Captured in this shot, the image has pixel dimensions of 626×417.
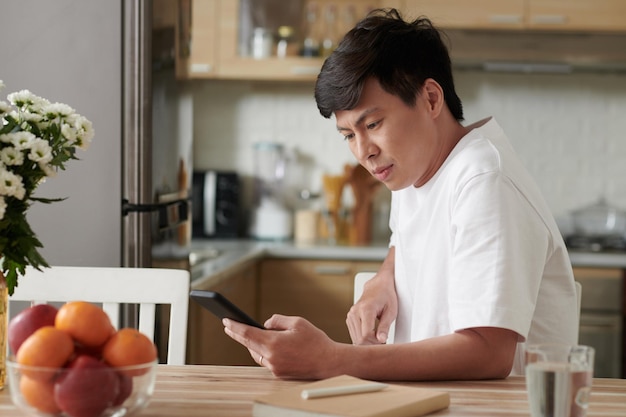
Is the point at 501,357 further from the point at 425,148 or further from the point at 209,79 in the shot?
the point at 209,79

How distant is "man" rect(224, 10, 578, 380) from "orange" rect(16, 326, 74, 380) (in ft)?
1.14

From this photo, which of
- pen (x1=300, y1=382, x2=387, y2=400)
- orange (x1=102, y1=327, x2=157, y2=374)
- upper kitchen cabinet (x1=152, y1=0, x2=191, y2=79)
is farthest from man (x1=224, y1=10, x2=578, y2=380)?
upper kitchen cabinet (x1=152, y1=0, x2=191, y2=79)

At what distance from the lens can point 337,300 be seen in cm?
406

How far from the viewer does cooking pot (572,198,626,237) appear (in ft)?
14.2

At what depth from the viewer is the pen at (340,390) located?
1.20 metres

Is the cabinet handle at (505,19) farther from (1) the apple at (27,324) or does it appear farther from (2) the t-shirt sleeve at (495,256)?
(1) the apple at (27,324)

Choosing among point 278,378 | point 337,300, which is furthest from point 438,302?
point 337,300

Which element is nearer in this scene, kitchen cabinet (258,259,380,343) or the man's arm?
the man's arm

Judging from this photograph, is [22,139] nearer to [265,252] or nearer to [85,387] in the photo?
[85,387]

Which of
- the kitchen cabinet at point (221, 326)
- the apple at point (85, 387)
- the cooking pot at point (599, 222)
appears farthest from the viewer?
the cooking pot at point (599, 222)

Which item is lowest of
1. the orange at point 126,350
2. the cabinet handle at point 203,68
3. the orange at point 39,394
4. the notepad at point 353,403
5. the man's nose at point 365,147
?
the notepad at point 353,403

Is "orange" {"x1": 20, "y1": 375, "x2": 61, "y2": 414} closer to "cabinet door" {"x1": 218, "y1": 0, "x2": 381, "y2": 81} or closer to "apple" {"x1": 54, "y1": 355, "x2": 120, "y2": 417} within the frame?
"apple" {"x1": 54, "y1": 355, "x2": 120, "y2": 417}

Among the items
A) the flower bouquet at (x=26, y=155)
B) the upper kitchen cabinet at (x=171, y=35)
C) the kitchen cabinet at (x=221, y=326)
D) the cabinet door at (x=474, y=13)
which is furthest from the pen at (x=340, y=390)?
the cabinet door at (x=474, y=13)

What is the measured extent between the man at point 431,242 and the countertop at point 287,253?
178 centimetres
